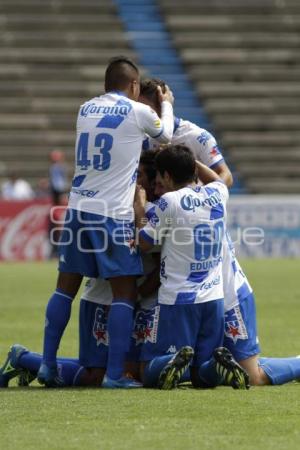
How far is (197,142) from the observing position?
8.32m

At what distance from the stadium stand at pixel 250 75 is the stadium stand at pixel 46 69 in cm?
206

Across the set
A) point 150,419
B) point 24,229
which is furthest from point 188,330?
point 24,229

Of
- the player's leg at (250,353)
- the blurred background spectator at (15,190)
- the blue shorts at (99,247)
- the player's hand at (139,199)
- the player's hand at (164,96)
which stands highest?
the blurred background spectator at (15,190)

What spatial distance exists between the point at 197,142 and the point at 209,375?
1603 mm

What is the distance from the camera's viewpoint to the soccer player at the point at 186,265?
776 cm

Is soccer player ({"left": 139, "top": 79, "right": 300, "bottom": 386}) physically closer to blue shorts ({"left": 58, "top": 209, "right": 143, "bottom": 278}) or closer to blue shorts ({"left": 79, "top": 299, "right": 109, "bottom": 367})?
blue shorts ({"left": 58, "top": 209, "right": 143, "bottom": 278})

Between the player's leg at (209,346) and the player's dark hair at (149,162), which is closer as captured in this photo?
the player's leg at (209,346)

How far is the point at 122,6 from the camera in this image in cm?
3438

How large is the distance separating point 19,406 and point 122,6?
28328mm

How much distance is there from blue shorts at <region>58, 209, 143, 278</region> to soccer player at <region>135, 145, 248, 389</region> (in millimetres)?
114

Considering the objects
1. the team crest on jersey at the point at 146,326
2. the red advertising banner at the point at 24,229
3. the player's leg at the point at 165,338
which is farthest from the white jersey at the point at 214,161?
the red advertising banner at the point at 24,229

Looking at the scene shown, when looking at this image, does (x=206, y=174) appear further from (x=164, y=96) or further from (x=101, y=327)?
(x=101, y=327)

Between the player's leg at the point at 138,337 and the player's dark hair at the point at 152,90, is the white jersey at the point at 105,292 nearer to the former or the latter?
the player's leg at the point at 138,337

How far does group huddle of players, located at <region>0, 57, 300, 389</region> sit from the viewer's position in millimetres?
7734
